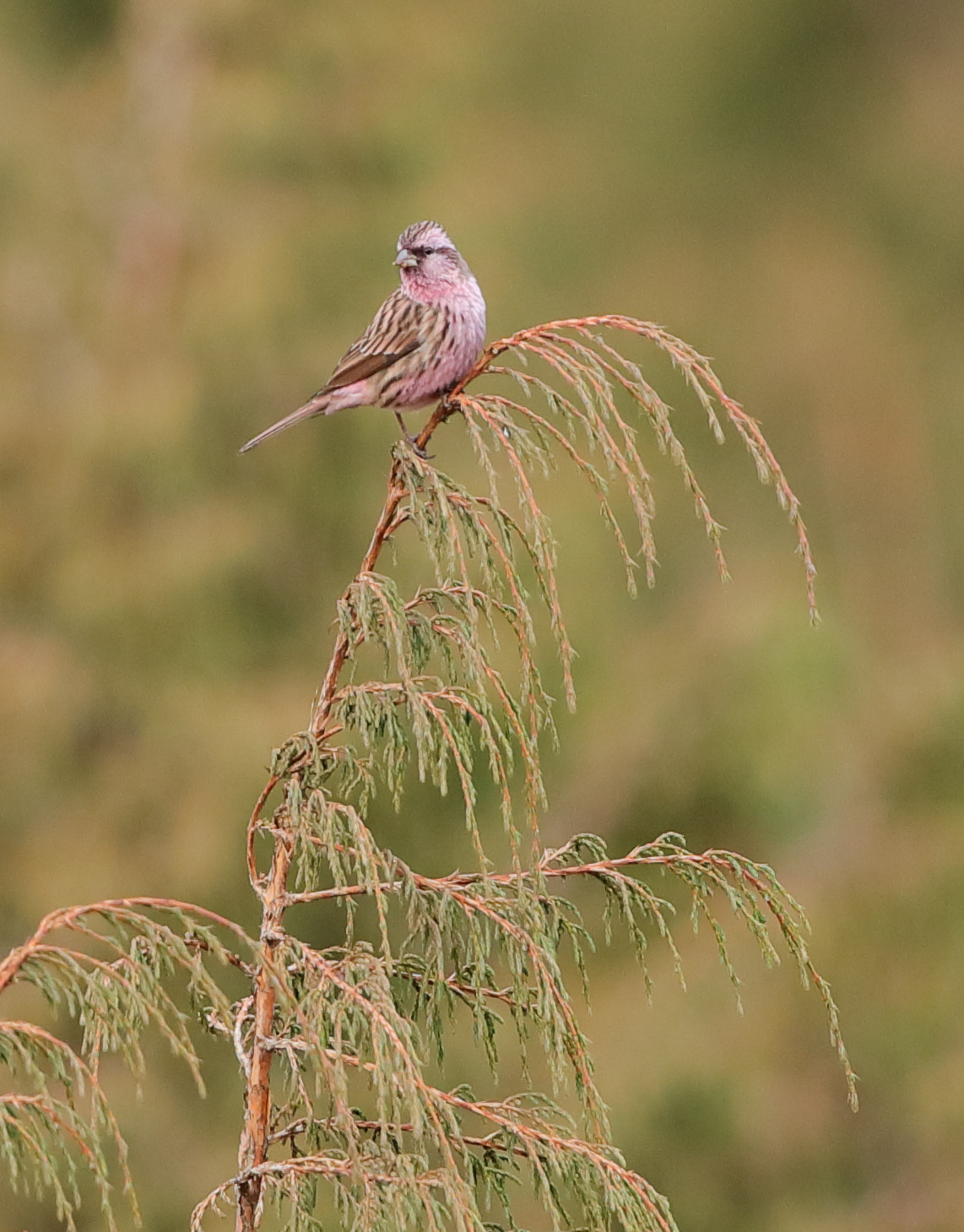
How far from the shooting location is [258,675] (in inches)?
392

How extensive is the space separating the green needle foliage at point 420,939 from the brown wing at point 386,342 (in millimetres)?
1273

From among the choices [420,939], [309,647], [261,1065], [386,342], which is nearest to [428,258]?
[386,342]

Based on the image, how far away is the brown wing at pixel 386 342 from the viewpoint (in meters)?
3.90

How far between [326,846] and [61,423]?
800 cm

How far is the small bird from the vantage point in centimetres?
385

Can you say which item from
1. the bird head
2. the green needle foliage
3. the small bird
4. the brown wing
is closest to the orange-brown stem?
the green needle foliage

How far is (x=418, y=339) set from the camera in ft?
12.7

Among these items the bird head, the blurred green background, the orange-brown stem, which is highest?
the blurred green background

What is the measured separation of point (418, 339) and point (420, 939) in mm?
1703

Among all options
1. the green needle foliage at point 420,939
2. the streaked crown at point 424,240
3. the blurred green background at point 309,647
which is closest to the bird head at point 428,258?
the streaked crown at point 424,240

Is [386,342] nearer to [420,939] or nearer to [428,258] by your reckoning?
[428,258]

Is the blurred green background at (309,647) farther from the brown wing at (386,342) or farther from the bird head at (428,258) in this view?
the brown wing at (386,342)

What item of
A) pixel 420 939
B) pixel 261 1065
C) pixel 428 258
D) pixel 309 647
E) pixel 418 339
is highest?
pixel 309 647

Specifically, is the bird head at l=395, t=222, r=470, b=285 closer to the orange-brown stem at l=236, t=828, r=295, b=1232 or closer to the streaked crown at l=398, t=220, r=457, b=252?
the streaked crown at l=398, t=220, r=457, b=252
